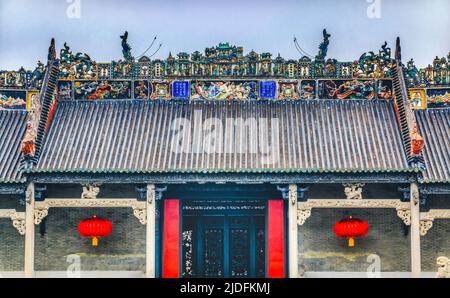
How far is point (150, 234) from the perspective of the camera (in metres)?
21.9

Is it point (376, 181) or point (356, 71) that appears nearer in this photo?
point (376, 181)

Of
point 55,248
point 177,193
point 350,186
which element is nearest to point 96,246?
point 55,248

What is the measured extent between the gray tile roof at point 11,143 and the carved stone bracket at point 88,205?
39.5 inches

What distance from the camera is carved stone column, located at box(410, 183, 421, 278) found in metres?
21.7

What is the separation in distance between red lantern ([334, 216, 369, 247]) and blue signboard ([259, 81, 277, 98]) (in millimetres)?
4591

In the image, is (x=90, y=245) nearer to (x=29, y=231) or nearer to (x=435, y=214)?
(x=29, y=231)

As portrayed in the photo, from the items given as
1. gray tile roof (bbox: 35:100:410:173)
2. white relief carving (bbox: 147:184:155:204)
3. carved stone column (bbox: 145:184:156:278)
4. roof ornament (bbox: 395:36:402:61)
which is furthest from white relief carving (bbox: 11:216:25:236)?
roof ornament (bbox: 395:36:402:61)

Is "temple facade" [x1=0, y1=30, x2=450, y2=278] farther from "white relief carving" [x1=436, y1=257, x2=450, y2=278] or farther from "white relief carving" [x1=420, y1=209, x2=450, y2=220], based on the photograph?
"white relief carving" [x1=436, y1=257, x2=450, y2=278]

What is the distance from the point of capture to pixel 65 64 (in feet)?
80.1

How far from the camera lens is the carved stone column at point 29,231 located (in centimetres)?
2198

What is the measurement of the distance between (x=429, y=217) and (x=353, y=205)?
2.01 metres
